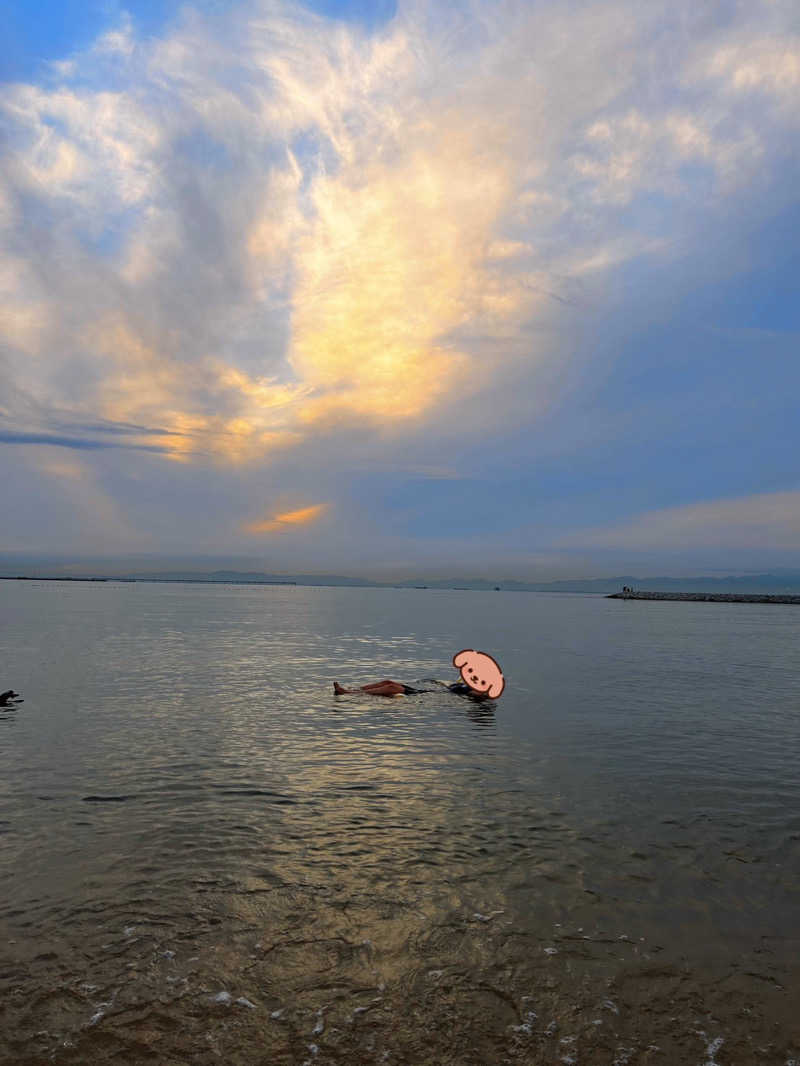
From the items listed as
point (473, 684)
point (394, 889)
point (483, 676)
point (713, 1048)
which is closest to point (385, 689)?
point (473, 684)

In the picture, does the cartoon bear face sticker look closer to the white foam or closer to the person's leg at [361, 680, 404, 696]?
the person's leg at [361, 680, 404, 696]

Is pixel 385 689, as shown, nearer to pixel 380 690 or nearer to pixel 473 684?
pixel 380 690

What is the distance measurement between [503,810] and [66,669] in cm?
3149

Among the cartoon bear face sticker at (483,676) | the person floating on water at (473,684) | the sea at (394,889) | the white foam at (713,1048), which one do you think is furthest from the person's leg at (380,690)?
the white foam at (713,1048)

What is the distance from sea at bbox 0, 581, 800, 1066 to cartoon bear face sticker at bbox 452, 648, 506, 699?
4.86 meters

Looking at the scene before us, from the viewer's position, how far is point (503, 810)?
14.5m

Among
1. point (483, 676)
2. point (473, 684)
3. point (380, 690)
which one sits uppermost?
point (483, 676)

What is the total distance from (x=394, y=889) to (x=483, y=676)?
20.6 metres

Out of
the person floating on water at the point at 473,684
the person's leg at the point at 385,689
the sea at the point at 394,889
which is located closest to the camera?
the sea at the point at 394,889

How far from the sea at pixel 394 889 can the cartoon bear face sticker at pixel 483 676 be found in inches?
191

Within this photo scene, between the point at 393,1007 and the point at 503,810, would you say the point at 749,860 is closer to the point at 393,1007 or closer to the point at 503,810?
the point at 503,810

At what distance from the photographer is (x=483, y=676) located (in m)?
30.5

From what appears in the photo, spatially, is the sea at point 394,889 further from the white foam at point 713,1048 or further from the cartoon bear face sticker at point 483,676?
the cartoon bear face sticker at point 483,676

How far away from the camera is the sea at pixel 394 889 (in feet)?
23.1
